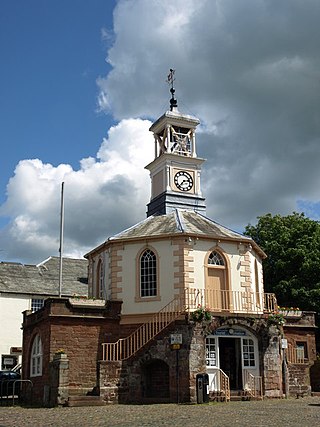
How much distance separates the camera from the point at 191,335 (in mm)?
23359

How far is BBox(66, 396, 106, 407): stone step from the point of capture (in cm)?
2233

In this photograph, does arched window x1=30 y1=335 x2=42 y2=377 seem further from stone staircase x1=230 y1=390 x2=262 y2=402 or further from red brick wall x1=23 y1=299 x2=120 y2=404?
stone staircase x1=230 y1=390 x2=262 y2=402

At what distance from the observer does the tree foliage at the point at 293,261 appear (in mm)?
39562

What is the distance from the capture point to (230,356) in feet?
85.4

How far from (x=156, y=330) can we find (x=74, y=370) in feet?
12.7

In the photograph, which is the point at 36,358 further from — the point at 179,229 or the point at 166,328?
the point at 179,229

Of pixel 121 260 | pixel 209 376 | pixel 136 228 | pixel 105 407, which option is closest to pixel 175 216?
pixel 136 228

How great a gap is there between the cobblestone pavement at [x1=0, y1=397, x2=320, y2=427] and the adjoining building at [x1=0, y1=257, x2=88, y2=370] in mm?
17520

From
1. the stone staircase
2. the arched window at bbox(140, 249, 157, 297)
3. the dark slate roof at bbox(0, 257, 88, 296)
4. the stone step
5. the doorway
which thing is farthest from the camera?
the dark slate roof at bbox(0, 257, 88, 296)

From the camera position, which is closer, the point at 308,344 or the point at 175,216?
the point at 175,216

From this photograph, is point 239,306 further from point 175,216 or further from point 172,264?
point 175,216

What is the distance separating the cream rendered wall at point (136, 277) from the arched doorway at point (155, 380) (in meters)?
2.78

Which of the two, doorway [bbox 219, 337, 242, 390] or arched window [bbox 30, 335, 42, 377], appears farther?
arched window [bbox 30, 335, 42, 377]

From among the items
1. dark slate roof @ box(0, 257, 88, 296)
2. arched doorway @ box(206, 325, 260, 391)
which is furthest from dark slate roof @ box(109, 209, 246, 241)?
A: dark slate roof @ box(0, 257, 88, 296)
